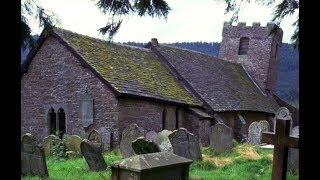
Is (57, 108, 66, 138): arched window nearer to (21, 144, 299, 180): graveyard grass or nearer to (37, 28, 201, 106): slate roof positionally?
(37, 28, 201, 106): slate roof

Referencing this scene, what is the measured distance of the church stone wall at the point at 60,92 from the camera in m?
19.4

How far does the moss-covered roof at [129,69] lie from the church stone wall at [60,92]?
54cm

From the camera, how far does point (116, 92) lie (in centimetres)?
1873

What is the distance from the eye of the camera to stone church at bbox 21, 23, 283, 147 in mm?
19500

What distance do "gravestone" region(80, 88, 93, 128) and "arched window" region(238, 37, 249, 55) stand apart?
1955cm

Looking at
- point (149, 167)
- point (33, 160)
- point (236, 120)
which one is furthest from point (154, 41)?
point (149, 167)

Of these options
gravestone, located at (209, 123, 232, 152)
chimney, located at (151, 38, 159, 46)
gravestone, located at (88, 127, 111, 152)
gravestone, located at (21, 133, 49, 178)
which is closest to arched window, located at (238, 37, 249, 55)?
chimney, located at (151, 38, 159, 46)

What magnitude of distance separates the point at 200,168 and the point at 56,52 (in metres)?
11.2

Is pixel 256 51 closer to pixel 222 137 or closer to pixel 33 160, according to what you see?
pixel 222 137

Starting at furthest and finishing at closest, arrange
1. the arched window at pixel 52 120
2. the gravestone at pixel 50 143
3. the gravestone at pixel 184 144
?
the arched window at pixel 52 120
the gravestone at pixel 50 143
the gravestone at pixel 184 144

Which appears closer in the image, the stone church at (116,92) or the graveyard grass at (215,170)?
the graveyard grass at (215,170)

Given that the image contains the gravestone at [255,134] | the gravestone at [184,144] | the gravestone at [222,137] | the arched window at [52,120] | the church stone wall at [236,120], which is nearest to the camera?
the gravestone at [184,144]

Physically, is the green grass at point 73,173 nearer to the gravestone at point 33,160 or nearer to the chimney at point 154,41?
the gravestone at point 33,160

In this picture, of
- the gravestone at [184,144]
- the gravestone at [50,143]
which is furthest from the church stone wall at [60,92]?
the gravestone at [184,144]
